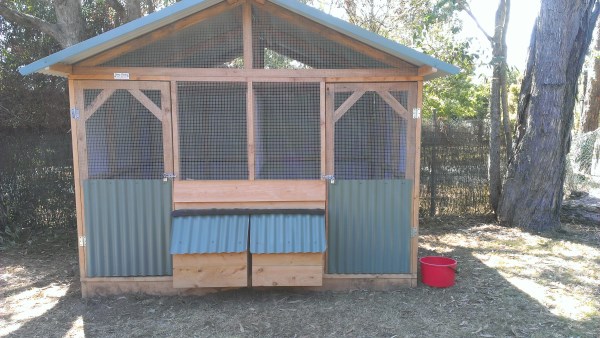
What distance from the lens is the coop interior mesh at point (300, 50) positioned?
14.4ft

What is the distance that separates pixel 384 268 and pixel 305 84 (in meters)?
2.00

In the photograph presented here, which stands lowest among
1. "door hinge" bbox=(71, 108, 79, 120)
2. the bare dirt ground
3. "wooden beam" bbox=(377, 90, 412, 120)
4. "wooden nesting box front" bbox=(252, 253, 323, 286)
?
the bare dirt ground

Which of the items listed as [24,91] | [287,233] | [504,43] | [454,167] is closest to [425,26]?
[504,43]

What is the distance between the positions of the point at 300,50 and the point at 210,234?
1946mm

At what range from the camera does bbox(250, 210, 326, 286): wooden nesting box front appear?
167 inches

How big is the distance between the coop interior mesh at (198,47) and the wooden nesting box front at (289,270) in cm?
187

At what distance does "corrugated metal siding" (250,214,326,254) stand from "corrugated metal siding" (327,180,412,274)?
1.03ft

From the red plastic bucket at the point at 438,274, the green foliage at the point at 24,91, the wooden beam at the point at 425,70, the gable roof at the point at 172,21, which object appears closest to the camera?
the gable roof at the point at 172,21

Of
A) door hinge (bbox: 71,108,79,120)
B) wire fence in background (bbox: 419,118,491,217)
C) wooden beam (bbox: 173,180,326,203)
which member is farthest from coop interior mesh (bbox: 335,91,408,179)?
wire fence in background (bbox: 419,118,491,217)

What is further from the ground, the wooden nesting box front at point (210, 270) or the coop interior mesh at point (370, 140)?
the coop interior mesh at point (370, 140)

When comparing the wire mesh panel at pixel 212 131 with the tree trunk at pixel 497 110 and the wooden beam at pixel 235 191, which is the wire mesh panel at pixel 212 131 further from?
the tree trunk at pixel 497 110

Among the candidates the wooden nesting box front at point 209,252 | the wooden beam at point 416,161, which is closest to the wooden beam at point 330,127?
the wooden beam at point 416,161

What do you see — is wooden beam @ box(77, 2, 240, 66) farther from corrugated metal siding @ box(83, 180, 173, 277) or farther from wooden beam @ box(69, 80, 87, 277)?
corrugated metal siding @ box(83, 180, 173, 277)

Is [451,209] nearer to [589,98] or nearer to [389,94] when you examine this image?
[389,94]
